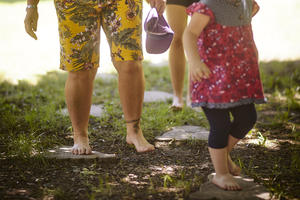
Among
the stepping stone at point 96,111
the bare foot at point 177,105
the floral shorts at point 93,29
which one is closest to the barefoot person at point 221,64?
the floral shorts at point 93,29

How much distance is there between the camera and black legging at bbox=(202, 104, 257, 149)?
2.20 meters

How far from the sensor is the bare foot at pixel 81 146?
288 centimetres

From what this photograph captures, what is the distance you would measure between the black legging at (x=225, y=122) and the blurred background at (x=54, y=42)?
158 inches

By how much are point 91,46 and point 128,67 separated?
321mm

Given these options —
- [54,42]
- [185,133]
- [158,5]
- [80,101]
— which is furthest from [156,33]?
[54,42]

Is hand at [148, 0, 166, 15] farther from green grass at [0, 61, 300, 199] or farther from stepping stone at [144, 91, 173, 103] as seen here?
stepping stone at [144, 91, 173, 103]

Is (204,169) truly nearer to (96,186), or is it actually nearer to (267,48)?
(96,186)

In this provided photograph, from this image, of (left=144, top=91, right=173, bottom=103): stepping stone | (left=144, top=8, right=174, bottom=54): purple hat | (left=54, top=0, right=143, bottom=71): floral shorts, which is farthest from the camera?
(left=144, top=91, right=173, bottom=103): stepping stone

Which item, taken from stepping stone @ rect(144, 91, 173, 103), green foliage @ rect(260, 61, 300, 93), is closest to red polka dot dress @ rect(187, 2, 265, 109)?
stepping stone @ rect(144, 91, 173, 103)

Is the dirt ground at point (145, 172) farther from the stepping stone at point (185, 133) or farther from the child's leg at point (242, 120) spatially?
the child's leg at point (242, 120)

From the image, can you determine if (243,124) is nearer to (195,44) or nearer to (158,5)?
(195,44)

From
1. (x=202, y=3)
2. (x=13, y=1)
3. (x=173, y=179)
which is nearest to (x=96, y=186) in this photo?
(x=173, y=179)

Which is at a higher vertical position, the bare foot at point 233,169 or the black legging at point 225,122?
the black legging at point 225,122

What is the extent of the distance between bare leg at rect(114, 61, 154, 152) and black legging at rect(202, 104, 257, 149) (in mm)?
829
